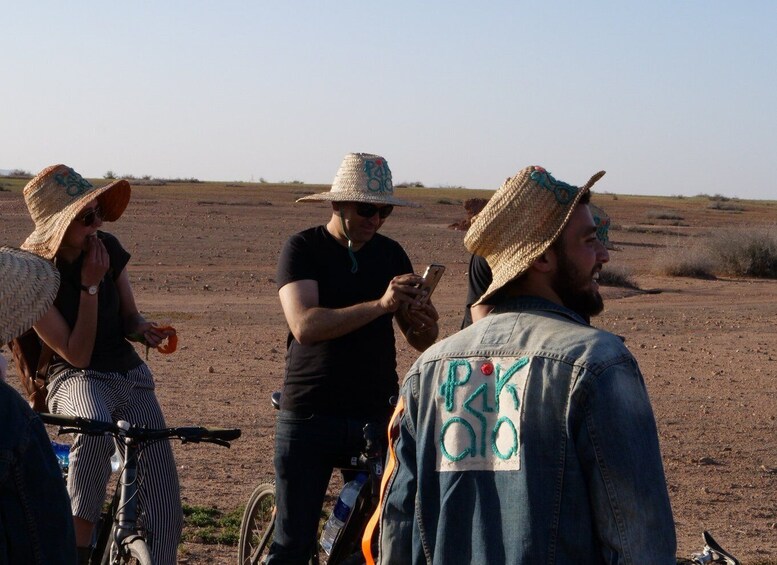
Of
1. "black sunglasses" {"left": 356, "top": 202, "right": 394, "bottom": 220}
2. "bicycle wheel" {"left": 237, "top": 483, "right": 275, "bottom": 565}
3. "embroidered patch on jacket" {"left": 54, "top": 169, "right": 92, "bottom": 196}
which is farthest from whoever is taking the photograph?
"bicycle wheel" {"left": 237, "top": 483, "right": 275, "bottom": 565}

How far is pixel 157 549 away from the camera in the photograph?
15.4 feet

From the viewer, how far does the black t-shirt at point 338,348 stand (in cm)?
475

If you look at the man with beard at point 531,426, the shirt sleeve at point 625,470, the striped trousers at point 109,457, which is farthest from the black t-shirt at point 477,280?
the shirt sleeve at point 625,470

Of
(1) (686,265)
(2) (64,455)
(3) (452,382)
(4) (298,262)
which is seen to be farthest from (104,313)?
(1) (686,265)

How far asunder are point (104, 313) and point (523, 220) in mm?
2499

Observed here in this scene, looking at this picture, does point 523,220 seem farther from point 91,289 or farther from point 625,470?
point 91,289

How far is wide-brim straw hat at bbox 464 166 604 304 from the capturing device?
9.26 feet

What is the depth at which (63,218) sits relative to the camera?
187 inches

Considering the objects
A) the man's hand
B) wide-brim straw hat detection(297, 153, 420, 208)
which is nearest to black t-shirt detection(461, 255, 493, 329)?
wide-brim straw hat detection(297, 153, 420, 208)

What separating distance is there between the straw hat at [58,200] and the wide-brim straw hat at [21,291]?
1.58 m

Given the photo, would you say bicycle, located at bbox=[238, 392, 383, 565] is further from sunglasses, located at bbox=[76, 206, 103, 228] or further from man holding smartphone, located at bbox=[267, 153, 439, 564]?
sunglasses, located at bbox=[76, 206, 103, 228]

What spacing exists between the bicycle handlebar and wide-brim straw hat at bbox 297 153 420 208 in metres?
1.03

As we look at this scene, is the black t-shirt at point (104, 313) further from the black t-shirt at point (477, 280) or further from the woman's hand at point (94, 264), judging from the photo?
the black t-shirt at point (477, 280)

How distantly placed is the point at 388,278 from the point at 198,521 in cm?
269
